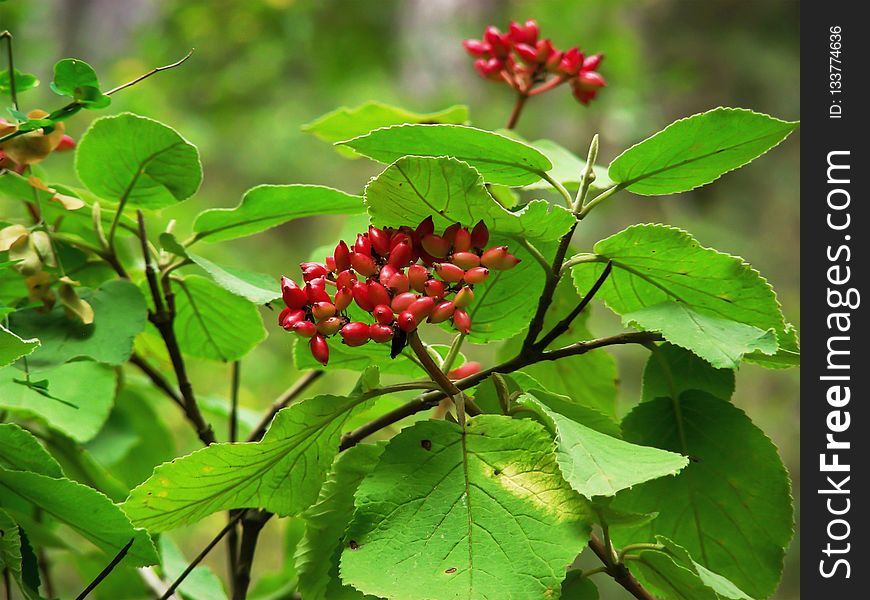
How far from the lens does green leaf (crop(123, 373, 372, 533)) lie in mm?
399

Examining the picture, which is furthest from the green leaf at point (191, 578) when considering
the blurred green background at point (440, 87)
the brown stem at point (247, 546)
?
the blurred green background at point (440, 87)

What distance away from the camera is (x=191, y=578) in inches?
23.7

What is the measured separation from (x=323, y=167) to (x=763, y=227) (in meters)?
1.42

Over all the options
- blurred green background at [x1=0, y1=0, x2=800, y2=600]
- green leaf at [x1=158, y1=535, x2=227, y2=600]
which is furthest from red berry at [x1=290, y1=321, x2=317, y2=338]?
blurred green background at [x1=0, y1=0, x2=800, y2=600]

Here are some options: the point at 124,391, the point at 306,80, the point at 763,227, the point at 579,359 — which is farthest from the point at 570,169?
the point at 306,80

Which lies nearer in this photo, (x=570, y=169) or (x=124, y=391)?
(x=570, y=169)

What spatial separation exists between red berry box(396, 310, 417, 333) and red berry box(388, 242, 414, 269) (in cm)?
2

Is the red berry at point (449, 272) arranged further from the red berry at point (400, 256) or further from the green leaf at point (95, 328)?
the green leaf at point (95, 328)

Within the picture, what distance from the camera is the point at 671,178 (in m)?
0.42

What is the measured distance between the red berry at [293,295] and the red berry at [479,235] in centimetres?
8

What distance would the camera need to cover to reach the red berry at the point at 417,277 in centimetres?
38

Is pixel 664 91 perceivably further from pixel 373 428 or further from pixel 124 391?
pixel 373 428

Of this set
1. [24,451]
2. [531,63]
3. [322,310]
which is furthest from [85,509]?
[531,63]
